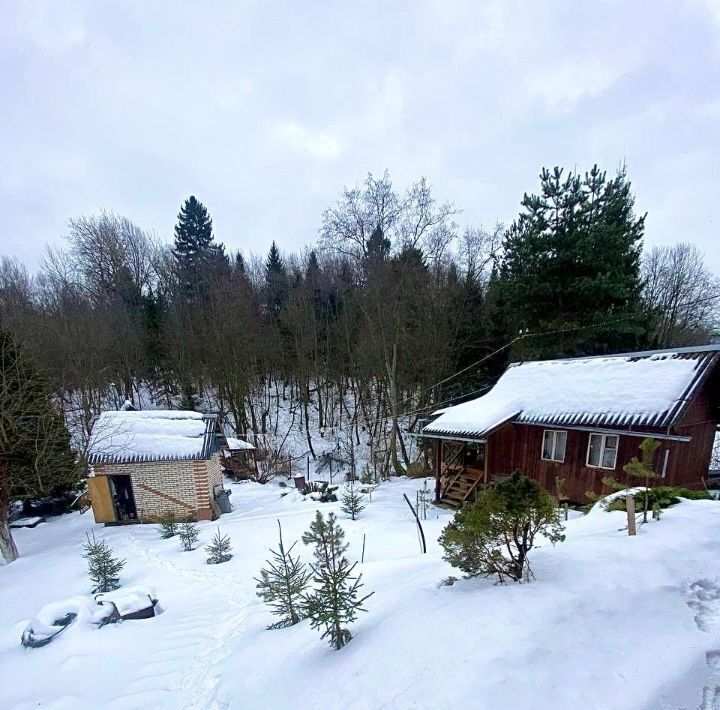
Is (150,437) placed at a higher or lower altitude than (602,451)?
lower

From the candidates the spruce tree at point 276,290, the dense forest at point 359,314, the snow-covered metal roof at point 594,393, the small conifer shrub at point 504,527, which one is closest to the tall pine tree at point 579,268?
the dense forest at point 359,314

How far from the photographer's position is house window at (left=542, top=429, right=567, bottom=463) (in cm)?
1136

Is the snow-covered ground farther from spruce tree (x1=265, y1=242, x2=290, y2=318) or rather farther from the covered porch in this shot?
spruce tree (x1=265, y1=242, x2=290, y2=318)

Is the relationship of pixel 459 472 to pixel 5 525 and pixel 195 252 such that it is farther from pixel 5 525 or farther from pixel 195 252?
pixel 195 252

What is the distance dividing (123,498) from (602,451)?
53.6 feet

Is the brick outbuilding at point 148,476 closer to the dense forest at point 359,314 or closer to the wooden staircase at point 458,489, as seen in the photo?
the dense forest at point 359,314

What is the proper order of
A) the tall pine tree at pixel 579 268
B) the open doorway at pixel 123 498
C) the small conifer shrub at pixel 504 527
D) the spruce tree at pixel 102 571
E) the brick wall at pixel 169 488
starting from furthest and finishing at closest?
the tall pine tree at pixel 579 268 → the open doorway at pixel 123 498 → the brick wall at pixel 169 488 → the spruce tree at pixel 102 571 → the small conifer shrub at pixel 504 527

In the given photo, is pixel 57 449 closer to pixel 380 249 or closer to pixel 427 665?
pixel 427 665

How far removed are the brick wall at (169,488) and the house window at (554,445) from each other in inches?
463

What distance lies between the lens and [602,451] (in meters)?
10.6

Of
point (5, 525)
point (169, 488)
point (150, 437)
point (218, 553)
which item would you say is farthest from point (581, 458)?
point (5, 525)

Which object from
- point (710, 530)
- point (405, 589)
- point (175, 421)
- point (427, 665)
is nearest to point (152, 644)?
point (405, 589)

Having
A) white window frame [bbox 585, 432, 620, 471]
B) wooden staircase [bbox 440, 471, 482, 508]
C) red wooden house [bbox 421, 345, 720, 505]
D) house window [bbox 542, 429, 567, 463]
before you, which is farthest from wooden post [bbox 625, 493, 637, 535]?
wooden staircase [bbox 440, 471, 482, 508]

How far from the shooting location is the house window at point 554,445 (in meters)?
11.4
